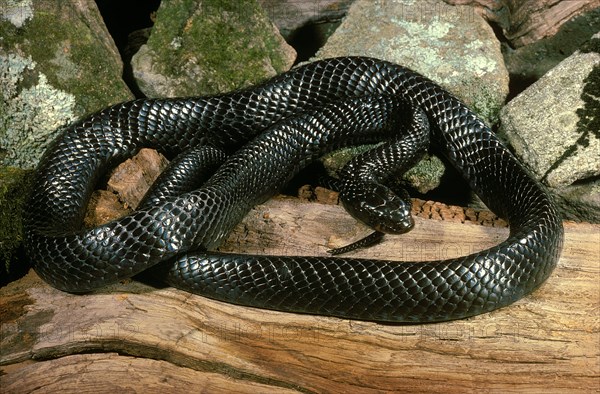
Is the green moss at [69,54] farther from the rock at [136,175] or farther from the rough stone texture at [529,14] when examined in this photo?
the rough stone texture at [529,14]

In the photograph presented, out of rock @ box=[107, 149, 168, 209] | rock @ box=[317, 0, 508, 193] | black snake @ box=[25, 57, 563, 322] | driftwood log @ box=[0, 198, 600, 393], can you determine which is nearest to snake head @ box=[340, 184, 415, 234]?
black snake @ box=[25, 57, 563, 322]

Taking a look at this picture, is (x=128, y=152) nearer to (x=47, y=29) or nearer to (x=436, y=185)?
(x=47, y=29)

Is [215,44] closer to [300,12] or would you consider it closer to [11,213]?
[300,12]

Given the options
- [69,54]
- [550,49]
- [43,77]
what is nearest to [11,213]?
[43,77]

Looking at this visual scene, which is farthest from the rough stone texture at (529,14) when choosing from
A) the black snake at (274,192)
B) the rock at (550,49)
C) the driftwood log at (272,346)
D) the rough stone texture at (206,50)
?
the driftwood log at (272,346)

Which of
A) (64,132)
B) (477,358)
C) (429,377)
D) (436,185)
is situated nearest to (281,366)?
(429,377)

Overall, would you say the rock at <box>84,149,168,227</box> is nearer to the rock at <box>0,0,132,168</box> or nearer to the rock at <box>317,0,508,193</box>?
the rock at <box>0,0,132,168</box>
